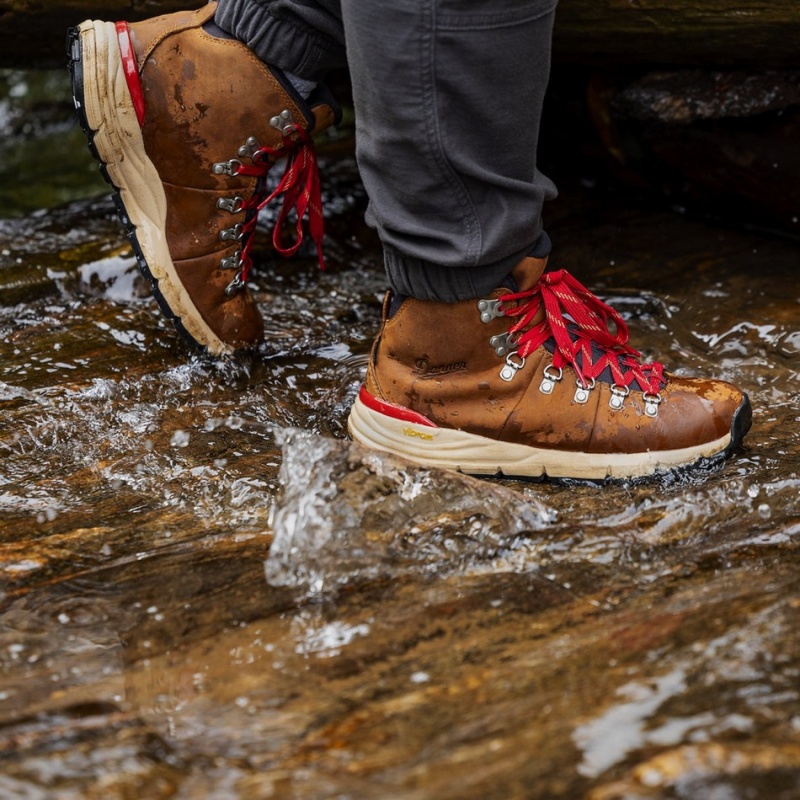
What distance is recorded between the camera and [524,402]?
1837 millimetres

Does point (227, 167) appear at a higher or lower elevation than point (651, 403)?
higher

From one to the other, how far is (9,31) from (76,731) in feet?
8.69

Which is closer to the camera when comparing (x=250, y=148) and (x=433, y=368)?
(x=433, y=368)

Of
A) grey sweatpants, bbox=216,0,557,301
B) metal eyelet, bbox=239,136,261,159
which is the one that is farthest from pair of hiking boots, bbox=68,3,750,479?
grey sweatpants, bbox=216,0,557,301

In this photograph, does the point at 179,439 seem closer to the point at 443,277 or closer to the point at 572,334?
the point at 443,277

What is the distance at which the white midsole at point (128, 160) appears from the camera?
2.00 metres

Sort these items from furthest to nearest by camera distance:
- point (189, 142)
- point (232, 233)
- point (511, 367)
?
point (232, 233), point (189, 142), point (511, 367)

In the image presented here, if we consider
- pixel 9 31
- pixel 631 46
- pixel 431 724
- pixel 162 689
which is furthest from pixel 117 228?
pixel 431 724

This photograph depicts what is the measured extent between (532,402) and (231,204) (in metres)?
0.84

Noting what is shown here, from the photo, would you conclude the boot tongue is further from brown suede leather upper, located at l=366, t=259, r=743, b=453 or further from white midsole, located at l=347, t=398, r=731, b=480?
white midsole, located at l=347, t=398, r=731, b=480

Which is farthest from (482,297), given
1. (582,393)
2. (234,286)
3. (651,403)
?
(234,286)

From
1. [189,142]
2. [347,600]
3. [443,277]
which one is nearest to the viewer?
[347,600]

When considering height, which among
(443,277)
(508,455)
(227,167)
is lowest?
(508,455)

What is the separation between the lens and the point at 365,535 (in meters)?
1.53
